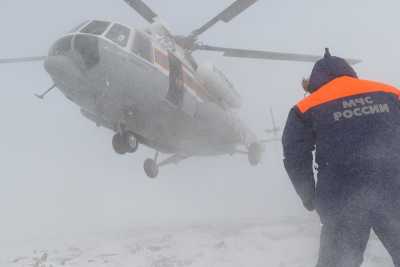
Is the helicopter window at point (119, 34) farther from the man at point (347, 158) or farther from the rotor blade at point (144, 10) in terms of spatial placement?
the man at point (347, 158)

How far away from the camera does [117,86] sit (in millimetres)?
7867

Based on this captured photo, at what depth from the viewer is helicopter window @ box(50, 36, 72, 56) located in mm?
7311

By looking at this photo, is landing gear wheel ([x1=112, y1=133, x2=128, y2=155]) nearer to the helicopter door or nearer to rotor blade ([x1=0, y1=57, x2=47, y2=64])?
the helicopter door

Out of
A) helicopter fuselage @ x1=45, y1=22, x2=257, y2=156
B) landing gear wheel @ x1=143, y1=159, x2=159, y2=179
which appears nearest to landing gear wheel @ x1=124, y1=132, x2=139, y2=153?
helicopter fuselage @ x1=45, y1=22, x2=257, y2=156

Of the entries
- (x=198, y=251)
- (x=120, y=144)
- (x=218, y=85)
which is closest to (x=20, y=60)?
(x=120, y=144)

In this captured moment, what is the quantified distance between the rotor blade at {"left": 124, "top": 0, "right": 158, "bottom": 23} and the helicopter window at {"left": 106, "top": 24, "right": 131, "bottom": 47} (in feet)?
5.55

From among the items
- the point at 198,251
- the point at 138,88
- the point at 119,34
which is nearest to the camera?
the point at 198,251

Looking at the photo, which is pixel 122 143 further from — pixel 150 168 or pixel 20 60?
pixel 20 60

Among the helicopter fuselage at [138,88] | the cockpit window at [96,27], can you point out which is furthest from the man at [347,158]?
the cockpit window at [96,27]

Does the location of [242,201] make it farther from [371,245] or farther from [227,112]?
[371,245]

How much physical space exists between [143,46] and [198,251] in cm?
445

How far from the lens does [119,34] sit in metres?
7.99

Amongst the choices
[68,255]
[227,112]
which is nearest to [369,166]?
[68,255]

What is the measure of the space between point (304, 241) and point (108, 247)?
4.24 metres
